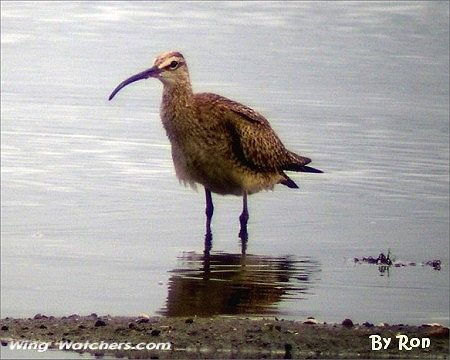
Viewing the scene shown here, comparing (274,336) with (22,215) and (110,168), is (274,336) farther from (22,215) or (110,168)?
(110,168)

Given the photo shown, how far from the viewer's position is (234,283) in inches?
456

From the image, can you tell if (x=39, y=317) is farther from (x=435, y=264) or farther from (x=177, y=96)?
(x=177, y=96)

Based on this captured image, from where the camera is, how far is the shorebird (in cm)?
1380

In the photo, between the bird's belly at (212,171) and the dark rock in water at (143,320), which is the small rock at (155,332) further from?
the bird's belly at (212,171)

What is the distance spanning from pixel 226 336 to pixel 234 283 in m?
1.99

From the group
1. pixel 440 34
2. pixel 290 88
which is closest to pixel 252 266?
pixel 290 88

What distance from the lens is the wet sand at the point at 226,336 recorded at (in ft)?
30.9

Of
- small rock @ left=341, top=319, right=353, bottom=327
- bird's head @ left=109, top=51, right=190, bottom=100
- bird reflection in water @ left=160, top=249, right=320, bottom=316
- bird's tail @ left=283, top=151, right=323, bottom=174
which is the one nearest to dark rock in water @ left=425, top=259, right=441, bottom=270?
bird reflection in water @ left=160, top=249, right=320, bottom=316

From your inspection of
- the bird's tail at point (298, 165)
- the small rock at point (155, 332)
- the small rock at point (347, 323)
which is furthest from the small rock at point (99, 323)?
the bird's tail at point (298, 165)

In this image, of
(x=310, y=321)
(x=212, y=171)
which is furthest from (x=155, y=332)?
(x=212, y=171)

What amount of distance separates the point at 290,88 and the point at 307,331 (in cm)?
1101

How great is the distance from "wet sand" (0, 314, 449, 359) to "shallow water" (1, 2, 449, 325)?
619mm

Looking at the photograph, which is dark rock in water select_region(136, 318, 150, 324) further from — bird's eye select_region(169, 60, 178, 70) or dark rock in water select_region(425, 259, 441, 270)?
bird's eye select_region(169, 60, 178, 70)

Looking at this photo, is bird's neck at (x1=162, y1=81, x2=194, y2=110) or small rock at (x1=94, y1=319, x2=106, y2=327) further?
bird's neck at (x1=162, y1=81, x2=194, y2=110)
